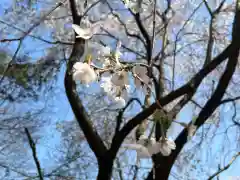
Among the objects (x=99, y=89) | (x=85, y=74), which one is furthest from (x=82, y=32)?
(x=99, y=89)

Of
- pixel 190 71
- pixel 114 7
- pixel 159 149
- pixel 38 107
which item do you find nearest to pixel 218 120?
pixel 190 71

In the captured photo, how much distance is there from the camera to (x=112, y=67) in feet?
1.01

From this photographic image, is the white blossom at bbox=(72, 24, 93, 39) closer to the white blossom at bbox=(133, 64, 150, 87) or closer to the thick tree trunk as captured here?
the white blossom at bbox=(133, 64, 150, 87)

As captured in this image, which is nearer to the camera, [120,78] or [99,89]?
[120,78]

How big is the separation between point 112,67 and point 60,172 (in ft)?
3.66

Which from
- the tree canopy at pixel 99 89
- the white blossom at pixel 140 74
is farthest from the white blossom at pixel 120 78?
the tree canopy at pixel 99 89

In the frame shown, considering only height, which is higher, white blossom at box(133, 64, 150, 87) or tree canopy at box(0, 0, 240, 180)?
tree canopy at box(0, 0, 240, 180)

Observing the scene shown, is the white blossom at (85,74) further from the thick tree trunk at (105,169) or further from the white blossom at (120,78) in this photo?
the thick tree trunk at (105,169)

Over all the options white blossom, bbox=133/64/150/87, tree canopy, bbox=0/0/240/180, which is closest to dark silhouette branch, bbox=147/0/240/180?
tree canopy, bbox=0/0/240/180

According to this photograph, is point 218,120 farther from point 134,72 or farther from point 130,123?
point 134,72

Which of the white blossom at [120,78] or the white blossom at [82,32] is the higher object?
the white blossom at [82,32]

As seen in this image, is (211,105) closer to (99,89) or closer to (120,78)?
(99,89)

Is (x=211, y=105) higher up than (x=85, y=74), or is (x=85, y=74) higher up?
(x=211, y=105)

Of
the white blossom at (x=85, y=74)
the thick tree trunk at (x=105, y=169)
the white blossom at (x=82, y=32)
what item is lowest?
the thick tree trunk at (x=105, y=169)
